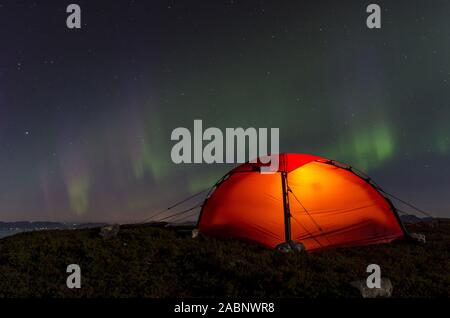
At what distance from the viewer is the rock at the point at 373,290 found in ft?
31.2

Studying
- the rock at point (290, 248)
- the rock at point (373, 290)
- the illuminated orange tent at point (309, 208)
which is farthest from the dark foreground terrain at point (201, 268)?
the illuminated orange tent at point (309, 208)

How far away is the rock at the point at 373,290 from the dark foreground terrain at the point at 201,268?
162 mm

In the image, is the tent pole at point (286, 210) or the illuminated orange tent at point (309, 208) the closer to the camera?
the tent pole at point (286, 210)

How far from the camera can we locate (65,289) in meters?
10.5

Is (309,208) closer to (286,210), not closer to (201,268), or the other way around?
(286,210)

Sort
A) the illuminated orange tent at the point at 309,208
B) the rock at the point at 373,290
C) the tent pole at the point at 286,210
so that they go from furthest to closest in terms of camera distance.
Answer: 1. the illuminated orange tent at the point at 309,208
2. the tent pole at the point at 286,210
3. the rock at the point at 373,290

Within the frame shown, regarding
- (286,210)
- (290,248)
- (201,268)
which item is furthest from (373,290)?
(286,210)

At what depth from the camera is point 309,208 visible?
53.3 ft

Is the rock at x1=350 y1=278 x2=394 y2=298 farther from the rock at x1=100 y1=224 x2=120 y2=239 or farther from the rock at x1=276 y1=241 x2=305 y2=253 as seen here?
the rock at x1=100 y1=224 x2=120 y2=239

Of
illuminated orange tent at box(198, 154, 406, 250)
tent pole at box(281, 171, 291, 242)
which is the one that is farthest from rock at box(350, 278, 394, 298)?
illuminated orange tent at box(198, 154, 406, 250)

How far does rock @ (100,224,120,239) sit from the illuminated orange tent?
426 centimetres

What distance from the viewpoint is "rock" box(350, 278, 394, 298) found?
374 inches

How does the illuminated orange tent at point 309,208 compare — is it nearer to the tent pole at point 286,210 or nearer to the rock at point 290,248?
the tent pole at point 286,210
